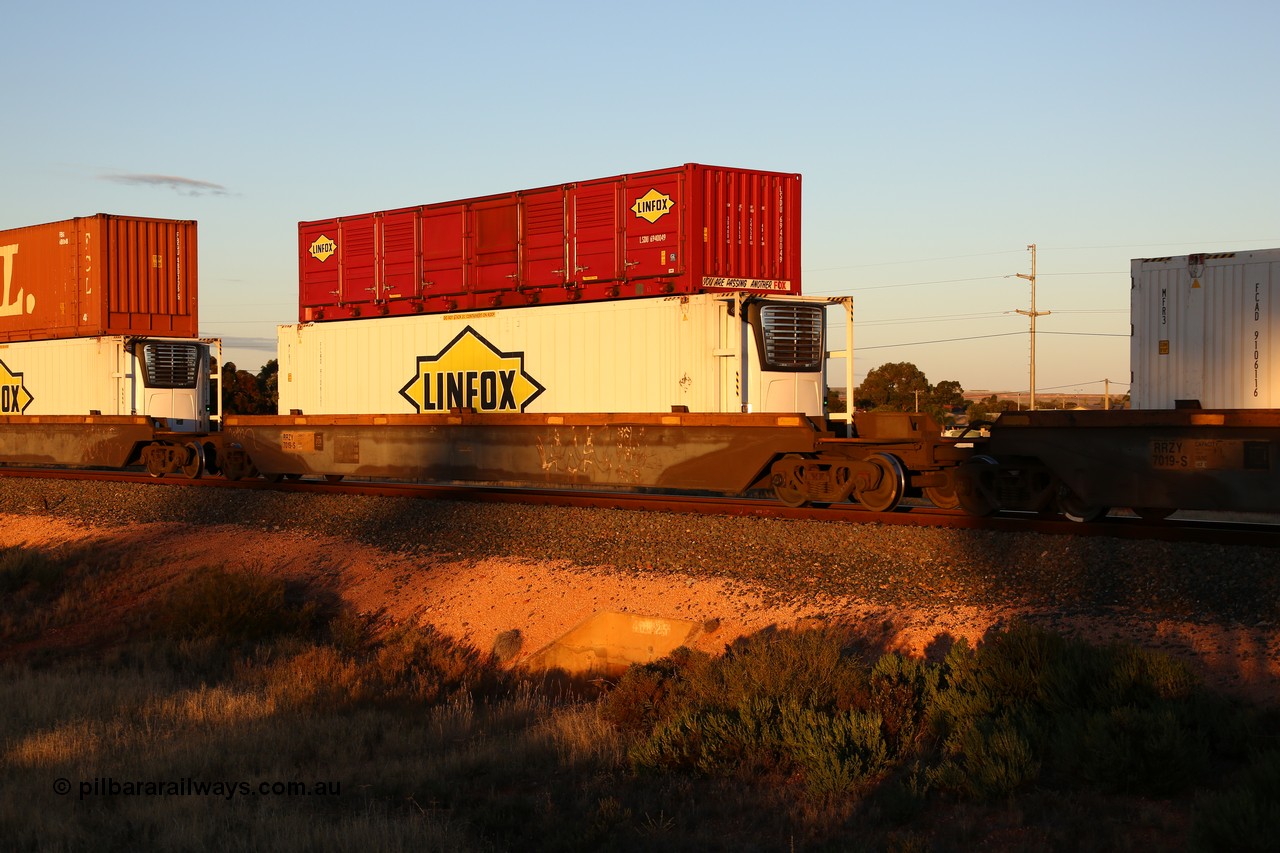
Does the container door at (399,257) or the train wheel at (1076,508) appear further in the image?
the container door at (399,257)

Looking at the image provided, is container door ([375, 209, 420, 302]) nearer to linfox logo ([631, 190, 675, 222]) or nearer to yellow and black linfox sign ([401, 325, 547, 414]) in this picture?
yellow and black linfox sign ([401, 325, 547, 414])

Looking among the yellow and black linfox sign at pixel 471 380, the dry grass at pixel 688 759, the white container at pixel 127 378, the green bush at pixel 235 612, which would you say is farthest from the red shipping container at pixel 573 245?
the dry grass at pixel 688 759

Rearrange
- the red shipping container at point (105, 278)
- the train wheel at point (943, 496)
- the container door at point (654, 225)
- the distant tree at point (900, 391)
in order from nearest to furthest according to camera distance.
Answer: the train wheel at point (943, 496) < the container door at point (654, 225) < the red shipping container at point (105, 278) < the distant tree at point (900, 391)

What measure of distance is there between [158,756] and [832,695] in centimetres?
449

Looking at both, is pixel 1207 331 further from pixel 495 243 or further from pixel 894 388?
pixel 894 388

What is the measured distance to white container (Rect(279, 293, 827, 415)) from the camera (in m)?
15.9

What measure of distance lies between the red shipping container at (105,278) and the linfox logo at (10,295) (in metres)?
0.05

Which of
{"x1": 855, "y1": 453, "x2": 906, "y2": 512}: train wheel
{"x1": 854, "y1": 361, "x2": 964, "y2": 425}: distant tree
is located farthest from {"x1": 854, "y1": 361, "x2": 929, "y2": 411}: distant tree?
{"x1": 855, "y1": 453, "x2": 906, "y2": 512}: train wheel

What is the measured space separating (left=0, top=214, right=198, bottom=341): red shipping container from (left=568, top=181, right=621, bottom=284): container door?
38.0 ft

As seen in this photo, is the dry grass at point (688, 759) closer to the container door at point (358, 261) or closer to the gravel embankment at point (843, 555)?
the gravel embankment at point (843, 555)

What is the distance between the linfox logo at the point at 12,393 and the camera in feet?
85.0

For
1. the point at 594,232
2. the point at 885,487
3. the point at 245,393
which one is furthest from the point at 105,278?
the point at 245,393

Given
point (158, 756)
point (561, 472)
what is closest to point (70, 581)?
point (561, 472)

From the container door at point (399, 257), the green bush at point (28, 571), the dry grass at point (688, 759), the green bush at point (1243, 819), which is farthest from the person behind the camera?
the container door at point (399, 257)
